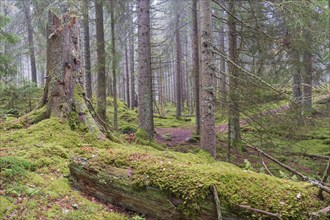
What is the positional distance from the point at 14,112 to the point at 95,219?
32.8 ft

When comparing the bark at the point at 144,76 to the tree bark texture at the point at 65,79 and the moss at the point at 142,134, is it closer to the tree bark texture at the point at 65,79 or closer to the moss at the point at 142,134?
the moss at the point at 142,134

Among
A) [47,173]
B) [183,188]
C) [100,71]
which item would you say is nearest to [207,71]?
[183,188]

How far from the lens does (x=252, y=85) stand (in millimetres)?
6441

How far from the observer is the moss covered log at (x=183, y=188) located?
286 centimetres

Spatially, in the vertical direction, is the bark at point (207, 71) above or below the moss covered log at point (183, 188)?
above

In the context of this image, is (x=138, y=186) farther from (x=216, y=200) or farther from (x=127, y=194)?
(x=216, y=200)

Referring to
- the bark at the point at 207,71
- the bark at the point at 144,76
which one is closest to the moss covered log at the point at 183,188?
the bark at the point at 207,71

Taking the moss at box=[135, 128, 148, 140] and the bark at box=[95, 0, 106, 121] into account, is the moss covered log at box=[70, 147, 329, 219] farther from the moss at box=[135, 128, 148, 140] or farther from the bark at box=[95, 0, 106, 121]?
the bark at box=[95, 0, 106, 121]

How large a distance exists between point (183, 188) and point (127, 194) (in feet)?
2.76

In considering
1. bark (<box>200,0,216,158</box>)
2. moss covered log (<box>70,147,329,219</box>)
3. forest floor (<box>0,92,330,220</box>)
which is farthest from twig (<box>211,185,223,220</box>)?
bark (<box>200,0,216,158</box>)

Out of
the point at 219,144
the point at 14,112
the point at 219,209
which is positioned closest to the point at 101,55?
Result: the point at 14,112

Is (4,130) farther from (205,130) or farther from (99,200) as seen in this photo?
(205,130)

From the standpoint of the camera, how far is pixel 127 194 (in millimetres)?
3531

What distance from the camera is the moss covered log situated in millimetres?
2855
